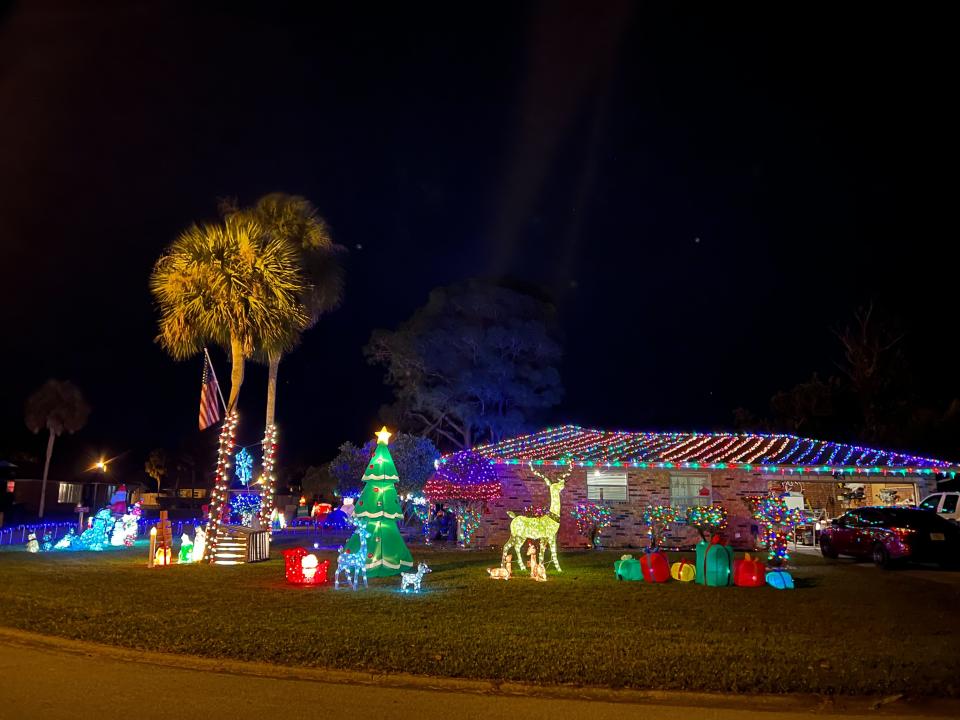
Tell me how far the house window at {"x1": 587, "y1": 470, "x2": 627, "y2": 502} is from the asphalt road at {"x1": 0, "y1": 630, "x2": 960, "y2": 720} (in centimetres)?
1722

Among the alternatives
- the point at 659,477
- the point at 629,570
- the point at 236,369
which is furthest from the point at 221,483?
the point at 659,477

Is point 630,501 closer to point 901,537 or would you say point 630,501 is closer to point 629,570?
point 901,537

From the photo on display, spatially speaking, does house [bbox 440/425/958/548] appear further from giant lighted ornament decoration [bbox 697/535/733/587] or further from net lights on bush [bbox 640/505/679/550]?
giant lighted ornament decoration [bbox 697/535/733/587]

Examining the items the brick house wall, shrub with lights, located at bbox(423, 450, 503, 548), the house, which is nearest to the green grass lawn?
the house

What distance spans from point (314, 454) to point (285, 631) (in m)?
71.9

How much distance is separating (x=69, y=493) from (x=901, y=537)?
5449 centimetres

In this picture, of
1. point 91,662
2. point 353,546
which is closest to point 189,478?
point 353,546

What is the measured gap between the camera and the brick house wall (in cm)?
2345

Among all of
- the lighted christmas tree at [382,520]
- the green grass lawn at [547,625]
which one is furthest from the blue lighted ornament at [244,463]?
the lighted christmas tree at [382,520]

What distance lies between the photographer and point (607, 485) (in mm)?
23812

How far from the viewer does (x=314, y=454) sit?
7900cm

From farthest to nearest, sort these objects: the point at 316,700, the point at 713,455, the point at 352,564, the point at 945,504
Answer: the point at 713,455 < the point at 945,504 < the point at 352,564 < the point at 316,700

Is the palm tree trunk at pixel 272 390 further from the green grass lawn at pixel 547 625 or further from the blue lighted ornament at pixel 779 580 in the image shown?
the blue lighted ornament at pixel 779 580

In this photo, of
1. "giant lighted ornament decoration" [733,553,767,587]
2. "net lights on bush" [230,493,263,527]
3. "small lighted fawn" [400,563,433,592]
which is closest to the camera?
"small lighted fawn" [400,563,433,592]
